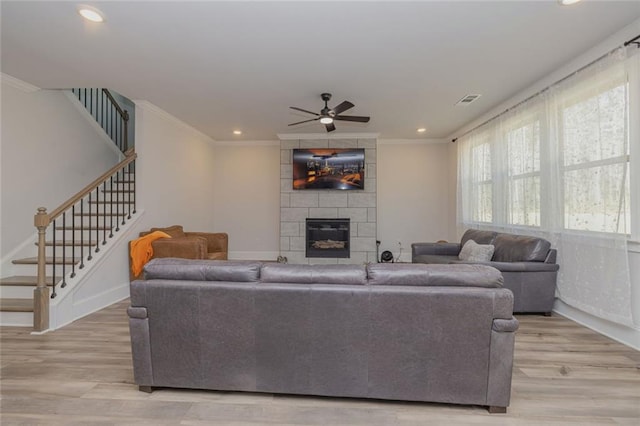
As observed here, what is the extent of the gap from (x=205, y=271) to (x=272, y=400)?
0.88 meters

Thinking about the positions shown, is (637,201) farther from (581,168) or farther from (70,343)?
(70,343)

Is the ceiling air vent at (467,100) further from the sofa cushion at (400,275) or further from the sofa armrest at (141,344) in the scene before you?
the sofa armrest at (141,344)

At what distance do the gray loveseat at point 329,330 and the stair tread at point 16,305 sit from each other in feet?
7.08

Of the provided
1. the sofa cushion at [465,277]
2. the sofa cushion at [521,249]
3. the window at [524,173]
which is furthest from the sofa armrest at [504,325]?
the window at [524,173]

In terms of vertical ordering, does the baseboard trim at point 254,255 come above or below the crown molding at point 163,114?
below

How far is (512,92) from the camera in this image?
13.7 feet

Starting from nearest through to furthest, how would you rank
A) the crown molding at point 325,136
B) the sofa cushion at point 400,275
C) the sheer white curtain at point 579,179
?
the sofa cushion at point 400,275 → the sheer white curtain at point 579,179 → the crown molding at point 325,136

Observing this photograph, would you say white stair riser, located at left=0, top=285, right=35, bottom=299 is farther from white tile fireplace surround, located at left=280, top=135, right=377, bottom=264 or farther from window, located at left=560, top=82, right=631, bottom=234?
window, located at left=560, top=82, right=631, bottom=234

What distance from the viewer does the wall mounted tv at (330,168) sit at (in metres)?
6.36

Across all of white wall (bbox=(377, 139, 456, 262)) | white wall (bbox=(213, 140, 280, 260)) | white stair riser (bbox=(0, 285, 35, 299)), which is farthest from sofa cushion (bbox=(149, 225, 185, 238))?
white wall (bbox=(377, 139, 456, 262))

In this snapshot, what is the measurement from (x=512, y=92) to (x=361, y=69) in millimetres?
2247

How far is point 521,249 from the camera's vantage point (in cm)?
357

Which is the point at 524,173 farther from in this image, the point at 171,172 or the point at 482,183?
the point at 171,172

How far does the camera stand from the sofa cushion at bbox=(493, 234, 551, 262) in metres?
3.45
